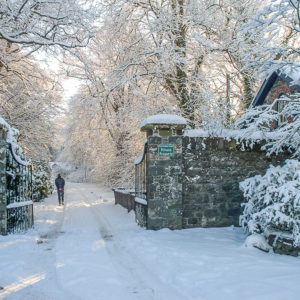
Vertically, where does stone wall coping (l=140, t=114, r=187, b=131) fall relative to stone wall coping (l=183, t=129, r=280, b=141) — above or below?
above

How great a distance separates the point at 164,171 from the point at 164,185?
34 cm

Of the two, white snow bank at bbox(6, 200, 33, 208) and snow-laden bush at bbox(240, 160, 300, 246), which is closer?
snow-laden bush at bbox(240, 160, 300, 246)

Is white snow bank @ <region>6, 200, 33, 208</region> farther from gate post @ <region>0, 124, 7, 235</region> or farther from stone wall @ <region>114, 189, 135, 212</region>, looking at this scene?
stone wall @ <region>114, 189, 135, 212</region>

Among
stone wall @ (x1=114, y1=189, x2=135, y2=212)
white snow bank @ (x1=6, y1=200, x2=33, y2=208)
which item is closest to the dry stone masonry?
white snow bank @ (x1=6, y1=200, x2=33, y2=208)

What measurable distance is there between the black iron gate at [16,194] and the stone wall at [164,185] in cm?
318

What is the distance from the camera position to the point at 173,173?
772 cm

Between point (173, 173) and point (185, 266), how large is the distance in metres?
2.95

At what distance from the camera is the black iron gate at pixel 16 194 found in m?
7.48

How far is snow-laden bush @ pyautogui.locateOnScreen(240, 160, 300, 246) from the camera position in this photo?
5.82 meters

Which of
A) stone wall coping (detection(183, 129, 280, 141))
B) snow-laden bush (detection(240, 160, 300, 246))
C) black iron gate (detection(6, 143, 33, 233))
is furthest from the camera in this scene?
stone wall coping (detection(183, 129, 280, 141))

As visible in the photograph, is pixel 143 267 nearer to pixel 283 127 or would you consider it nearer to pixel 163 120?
pixel 163 120

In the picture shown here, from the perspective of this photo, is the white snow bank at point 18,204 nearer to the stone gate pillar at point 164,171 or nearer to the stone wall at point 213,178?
the stone gate pillar at point 164,171

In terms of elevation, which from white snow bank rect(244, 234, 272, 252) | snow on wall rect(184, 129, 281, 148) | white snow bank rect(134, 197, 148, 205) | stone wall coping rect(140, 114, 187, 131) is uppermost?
stone wall coping rect(140, 114, 187, 131)

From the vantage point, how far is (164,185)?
7648 millimetres
